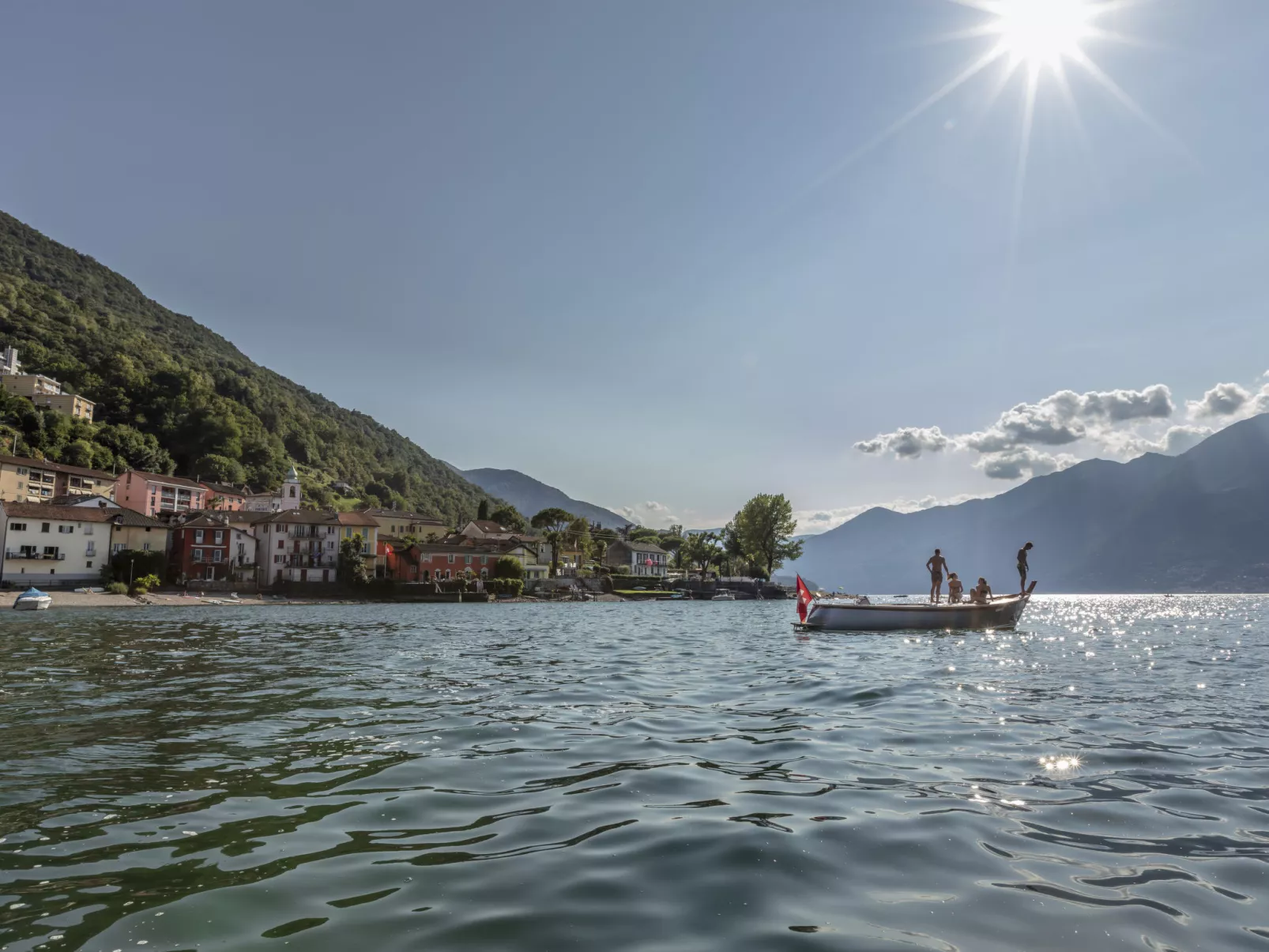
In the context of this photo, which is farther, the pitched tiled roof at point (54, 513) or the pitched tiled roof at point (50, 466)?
the pitched tiled roof at point (50, 466)

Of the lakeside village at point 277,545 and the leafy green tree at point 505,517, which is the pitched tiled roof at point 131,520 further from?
the leafy green tree at point 505,517

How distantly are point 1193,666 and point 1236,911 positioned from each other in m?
18.8

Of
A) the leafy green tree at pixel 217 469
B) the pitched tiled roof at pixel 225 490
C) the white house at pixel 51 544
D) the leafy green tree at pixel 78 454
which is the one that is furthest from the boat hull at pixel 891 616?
the leafy green tree at pixel 217 469

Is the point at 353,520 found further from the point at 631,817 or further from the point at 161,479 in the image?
the point at 631,817

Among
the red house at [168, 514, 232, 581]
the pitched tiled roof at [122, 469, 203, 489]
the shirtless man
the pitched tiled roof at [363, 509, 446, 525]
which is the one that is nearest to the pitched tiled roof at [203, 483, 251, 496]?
the pitched tiled roof at [122, 469, 203, 489]

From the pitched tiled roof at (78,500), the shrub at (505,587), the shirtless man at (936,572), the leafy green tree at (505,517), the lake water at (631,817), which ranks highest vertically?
the leafy green tree at (505,517)

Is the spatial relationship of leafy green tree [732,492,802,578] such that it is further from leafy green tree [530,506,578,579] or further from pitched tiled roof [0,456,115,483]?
pitched tiled roof [0,456,115,483]

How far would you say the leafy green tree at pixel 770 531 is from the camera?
12544cm

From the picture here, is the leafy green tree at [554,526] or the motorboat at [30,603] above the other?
the leafy green tree at [554,526]

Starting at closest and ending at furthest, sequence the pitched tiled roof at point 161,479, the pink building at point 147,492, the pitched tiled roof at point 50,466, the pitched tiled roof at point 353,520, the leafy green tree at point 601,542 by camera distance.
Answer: the pitched tiled roof at point 50,466, the pink building at point 147,492, the pitched tiled roof at point 353,520, the pitched tiled roof at point 161,479, the leafy green tree at point 601,542

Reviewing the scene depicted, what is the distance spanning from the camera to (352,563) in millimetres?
88812

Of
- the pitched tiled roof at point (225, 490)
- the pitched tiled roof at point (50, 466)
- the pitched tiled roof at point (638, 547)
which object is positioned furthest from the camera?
the pitched tiled roof at point (638, 547)

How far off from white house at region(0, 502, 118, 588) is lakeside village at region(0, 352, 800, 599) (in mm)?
113

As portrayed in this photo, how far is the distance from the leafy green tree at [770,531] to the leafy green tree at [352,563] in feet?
222
